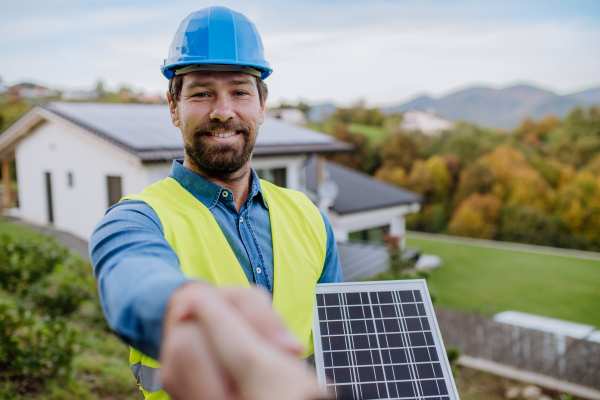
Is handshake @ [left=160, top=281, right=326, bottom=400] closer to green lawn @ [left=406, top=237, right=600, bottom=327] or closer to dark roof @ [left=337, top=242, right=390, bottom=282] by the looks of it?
dark roof @ [left=337, top=242, right=390, bottom=282]

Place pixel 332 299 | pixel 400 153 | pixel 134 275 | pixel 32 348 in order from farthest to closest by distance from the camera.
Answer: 1. pixel 400 153
2. pixel 32 348
3. pixel 332 299
4. pixel 134 275

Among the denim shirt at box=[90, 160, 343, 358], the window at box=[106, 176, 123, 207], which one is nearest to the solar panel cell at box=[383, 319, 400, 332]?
the denim shirt at box=[90, 160, 343, 358]

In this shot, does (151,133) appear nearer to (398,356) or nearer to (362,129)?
(398,356)

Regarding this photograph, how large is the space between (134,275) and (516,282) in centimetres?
2203

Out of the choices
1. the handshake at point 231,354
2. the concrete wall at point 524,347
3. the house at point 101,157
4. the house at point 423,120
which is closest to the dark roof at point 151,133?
the house at point 101,157

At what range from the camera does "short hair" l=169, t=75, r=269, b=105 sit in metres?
1.74

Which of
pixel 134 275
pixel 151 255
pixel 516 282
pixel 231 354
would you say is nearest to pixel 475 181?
pixel 516 282

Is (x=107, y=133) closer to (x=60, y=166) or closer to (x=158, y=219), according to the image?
(x=60, y=166)

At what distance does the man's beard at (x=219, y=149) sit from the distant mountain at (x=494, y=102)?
9144cm

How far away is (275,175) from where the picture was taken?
14188 mm

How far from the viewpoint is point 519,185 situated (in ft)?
137

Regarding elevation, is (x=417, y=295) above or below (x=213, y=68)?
below

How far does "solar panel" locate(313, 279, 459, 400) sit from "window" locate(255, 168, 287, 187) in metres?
12.1

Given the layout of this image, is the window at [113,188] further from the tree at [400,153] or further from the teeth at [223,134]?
the tree at [400,153]
